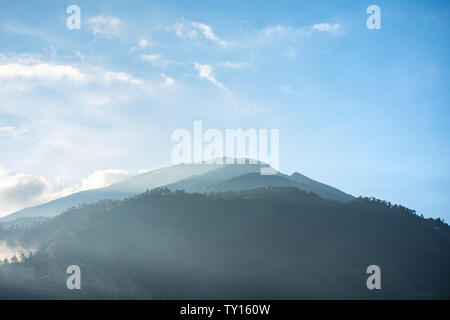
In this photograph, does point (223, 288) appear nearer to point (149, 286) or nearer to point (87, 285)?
point (149, 286)

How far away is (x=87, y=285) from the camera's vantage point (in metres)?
160

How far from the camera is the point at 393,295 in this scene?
19275 centimetres

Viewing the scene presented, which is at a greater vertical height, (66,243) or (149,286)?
(66,243)
